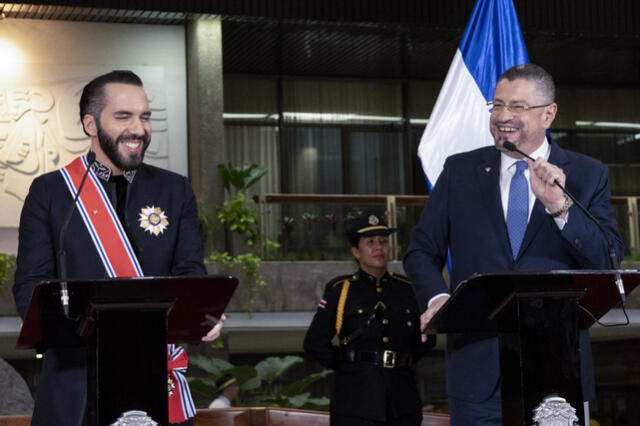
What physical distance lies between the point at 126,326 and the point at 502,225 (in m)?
1.04

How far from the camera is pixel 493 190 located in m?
2.73

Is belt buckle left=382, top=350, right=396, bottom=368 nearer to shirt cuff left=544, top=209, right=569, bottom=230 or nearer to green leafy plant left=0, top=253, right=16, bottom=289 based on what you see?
shirt cuff left=544, top=209, right=569, bottom=230

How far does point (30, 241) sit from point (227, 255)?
8.20 meters

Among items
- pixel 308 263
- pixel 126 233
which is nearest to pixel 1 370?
pixel 308 263

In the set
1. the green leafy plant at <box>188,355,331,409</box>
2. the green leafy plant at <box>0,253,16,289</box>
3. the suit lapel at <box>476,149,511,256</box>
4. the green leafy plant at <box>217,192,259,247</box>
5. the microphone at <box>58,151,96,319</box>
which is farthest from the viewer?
the green leafy plant at <box>217,192,259,247</box>

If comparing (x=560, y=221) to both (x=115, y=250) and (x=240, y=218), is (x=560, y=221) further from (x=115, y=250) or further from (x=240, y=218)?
(x=240, y=218)

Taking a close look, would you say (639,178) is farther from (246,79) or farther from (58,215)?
(58,215)

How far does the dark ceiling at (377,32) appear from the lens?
11.5 m

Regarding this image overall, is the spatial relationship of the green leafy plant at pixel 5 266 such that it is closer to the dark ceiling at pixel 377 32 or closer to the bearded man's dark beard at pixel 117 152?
the dark ceiling at pixel 377 32

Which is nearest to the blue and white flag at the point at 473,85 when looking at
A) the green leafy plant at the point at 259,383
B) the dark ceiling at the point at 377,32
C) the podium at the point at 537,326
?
the podium at the point at 537,326

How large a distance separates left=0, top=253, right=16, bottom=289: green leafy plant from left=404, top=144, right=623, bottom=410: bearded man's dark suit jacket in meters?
8.28

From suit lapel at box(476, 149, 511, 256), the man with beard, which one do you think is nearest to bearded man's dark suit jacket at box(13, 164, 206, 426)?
the man with beard

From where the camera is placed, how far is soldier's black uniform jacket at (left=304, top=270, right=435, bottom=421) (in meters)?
5.06

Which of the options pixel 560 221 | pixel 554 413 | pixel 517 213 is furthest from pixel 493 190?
pixel 554 413
